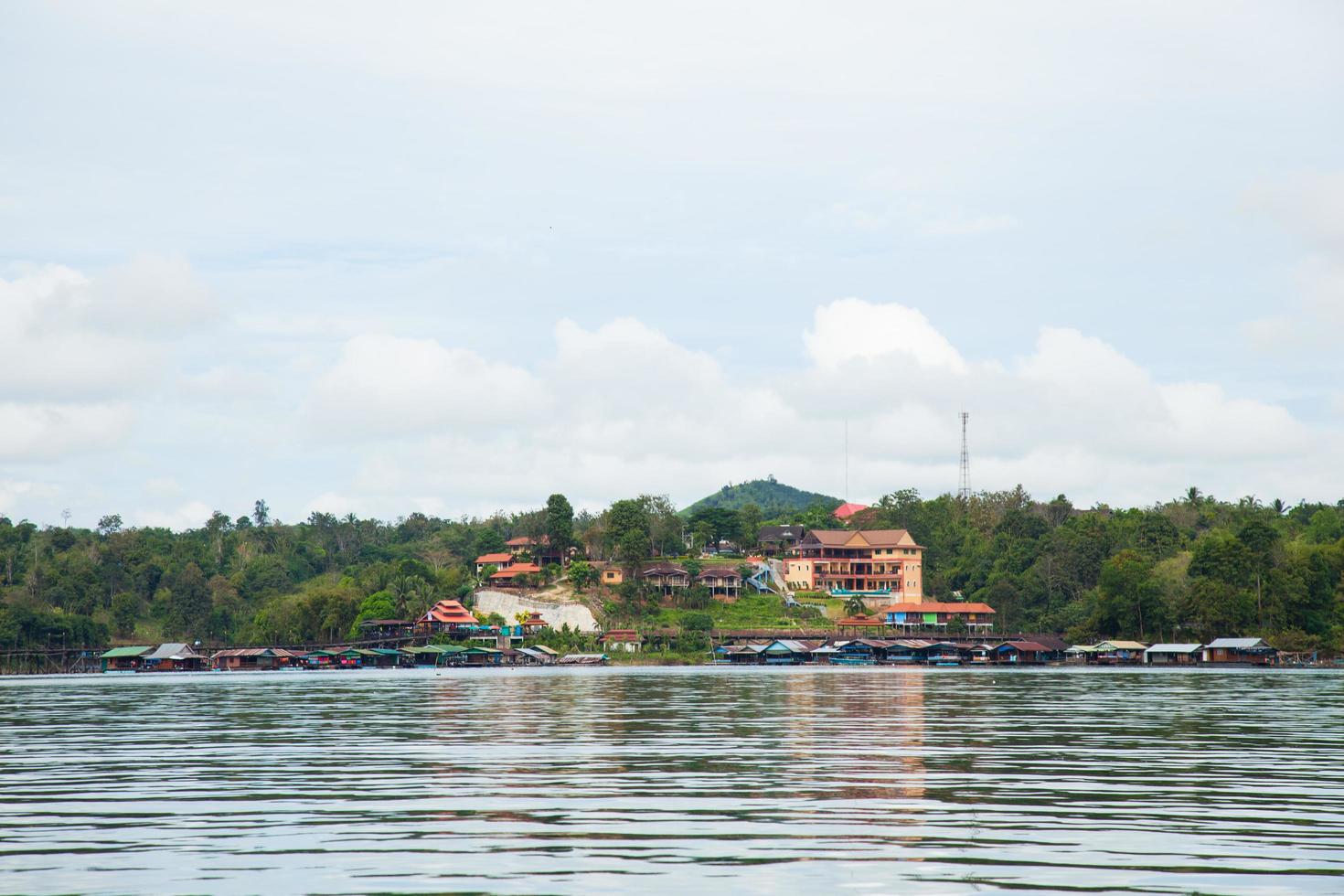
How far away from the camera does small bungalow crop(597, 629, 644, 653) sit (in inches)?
5635

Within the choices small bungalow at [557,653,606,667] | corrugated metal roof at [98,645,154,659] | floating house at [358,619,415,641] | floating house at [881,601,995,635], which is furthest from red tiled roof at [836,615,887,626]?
corrugated metal roof at [98,645,154,659]

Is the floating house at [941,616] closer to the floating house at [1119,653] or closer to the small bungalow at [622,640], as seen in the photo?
the floating house at [1119,653]

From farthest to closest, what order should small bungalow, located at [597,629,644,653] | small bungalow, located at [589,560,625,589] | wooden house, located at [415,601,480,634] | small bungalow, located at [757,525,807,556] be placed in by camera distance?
small bungalow, located at [757,525,807,556] → small bungalow, located at [589,560,625,589] → wooden house, located at [415,601,480,634] → small bungalow, located at [597,629,644,653]

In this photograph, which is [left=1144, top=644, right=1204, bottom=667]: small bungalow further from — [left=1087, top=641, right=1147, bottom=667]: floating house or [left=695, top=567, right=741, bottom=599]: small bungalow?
[left=695, top=567, right=741, bottom=599]: small bungalow

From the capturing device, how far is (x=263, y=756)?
3453 cm

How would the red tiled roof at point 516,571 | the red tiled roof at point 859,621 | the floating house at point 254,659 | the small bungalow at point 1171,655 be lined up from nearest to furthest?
the small bungalow at point 1171,655, the floating house at point 254,659, the red tiled roof at point 859,621, the red tiled roof at point 516,571

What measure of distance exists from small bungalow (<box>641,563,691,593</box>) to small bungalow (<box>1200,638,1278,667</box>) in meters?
62.4

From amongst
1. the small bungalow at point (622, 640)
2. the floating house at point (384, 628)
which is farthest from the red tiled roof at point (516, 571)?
the small bungalow at point (622, 640)

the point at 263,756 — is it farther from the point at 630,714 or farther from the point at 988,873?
the point at 988,873

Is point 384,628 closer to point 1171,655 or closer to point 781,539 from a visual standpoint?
point 781,539

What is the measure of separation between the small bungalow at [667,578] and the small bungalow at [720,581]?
2.23 meters

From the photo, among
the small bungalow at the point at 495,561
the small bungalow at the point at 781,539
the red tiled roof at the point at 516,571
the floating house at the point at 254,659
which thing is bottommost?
the floating house at the point at 254,659

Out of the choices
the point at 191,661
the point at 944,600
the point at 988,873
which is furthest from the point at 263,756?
the point at 944,600

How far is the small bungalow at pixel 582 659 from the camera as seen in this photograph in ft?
443
